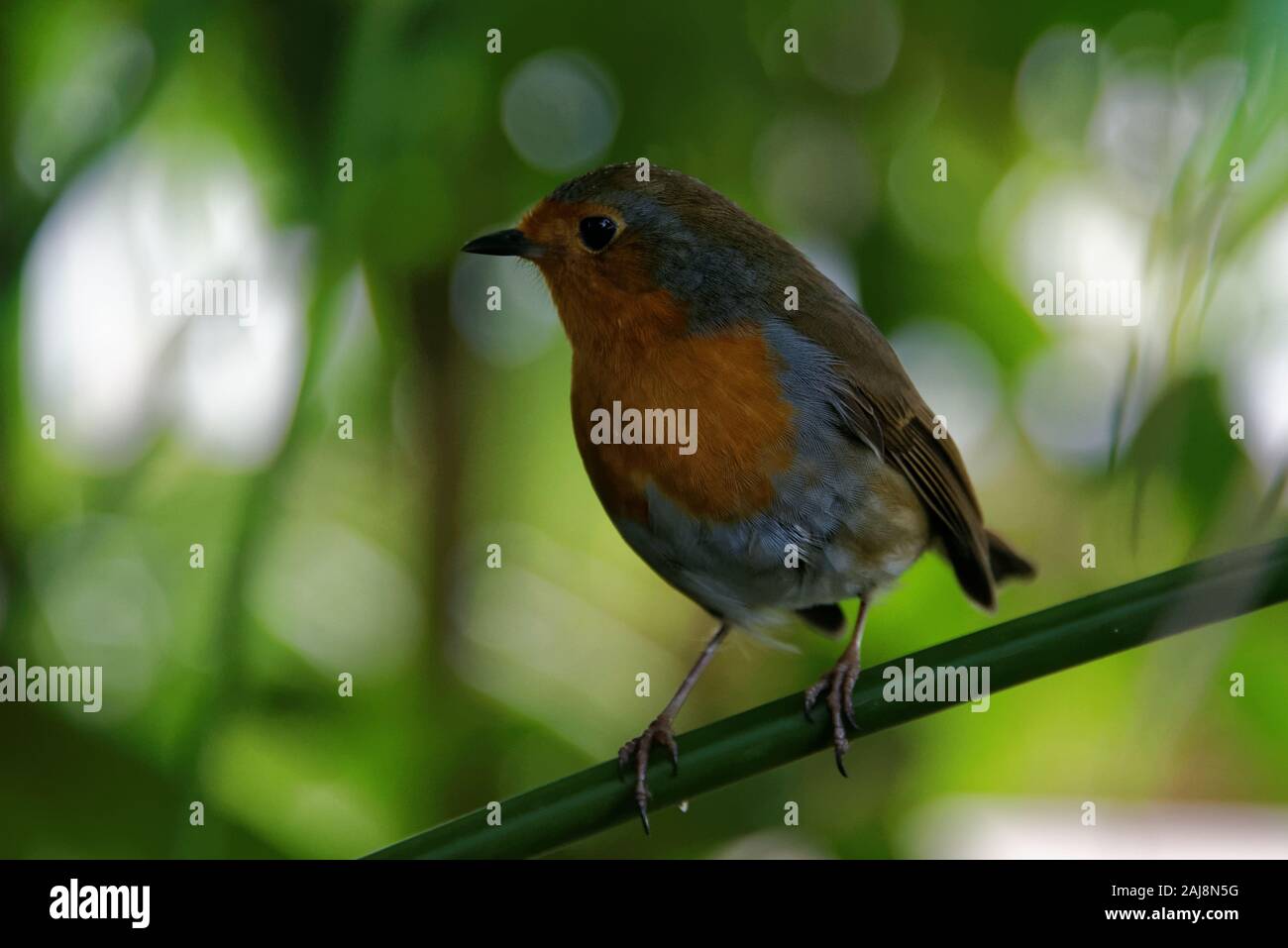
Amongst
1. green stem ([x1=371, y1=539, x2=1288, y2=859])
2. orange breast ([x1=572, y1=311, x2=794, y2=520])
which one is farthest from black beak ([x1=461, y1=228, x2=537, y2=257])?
green stem ([x1=371, y1=539, x2=1288, y2=859])

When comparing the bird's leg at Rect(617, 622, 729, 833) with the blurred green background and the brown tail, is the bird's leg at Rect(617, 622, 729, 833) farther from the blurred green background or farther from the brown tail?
the brown tail

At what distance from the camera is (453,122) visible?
2480 mm

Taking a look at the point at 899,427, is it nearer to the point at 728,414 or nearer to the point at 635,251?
the point at 728,414

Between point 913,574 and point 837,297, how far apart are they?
2.11 ft

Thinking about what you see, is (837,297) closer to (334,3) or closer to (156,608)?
(334,3)

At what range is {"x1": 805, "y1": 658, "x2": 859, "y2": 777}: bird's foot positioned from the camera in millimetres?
1386

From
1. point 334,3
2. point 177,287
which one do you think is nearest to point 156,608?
point 177,287

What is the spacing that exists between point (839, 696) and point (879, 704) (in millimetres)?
321

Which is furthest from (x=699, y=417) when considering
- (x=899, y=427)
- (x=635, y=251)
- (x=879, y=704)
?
(x=879, y=704)

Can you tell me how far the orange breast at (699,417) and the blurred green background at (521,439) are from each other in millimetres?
450

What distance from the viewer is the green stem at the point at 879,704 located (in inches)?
40.4

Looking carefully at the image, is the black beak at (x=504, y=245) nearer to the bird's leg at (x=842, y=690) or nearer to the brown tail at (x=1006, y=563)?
the bird's leg at (x=842, y=690)
